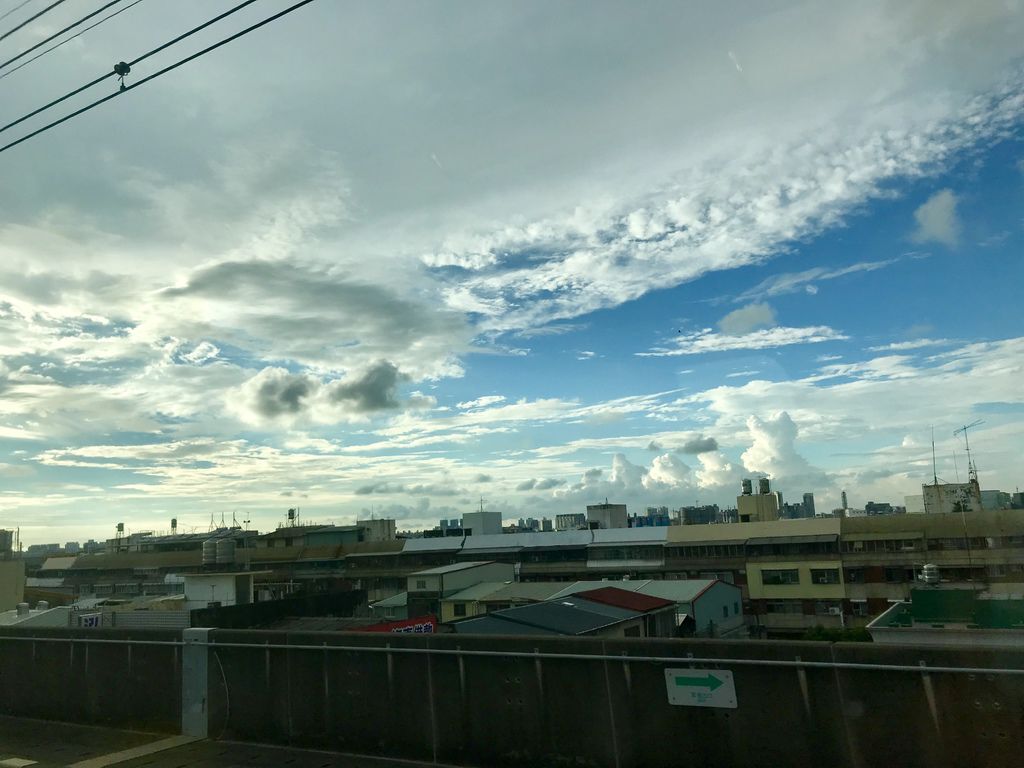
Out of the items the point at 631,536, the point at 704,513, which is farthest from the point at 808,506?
the point at 631,536

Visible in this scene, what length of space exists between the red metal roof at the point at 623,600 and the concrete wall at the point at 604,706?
24.3 metres

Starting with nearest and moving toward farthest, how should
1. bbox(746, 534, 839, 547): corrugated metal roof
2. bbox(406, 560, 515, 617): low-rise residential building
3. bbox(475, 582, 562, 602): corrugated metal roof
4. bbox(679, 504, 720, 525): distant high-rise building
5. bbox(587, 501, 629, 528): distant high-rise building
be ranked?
bbox(475, 582, 562, 602): corrugated metal roof, bbox(406, 560, 515, 617): low-rise residential building, bbox(746, 534, 839, 547): corrugated metal roof, bbox(587, 501, 629, 528): distant high-rise building, bbox(679, 504, 720, 525): distant high-rise building

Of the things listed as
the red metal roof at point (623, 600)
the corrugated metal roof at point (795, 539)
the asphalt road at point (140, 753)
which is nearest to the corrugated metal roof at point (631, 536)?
the corrugated metal roof at point (795, 539)

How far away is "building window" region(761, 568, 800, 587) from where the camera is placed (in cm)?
6812

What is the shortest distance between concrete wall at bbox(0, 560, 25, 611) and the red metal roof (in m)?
37.5

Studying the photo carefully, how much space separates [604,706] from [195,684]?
24.1ft

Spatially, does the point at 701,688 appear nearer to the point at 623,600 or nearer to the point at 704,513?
the point at 623,600

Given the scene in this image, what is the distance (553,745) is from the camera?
939cm

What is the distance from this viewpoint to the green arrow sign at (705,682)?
8445mm

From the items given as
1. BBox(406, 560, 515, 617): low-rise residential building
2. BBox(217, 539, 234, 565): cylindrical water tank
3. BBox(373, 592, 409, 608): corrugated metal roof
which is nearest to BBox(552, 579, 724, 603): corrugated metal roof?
BBox(406, 560, 515, 617): low-rise residential building

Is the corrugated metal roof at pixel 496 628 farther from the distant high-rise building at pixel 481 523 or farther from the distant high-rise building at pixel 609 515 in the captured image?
the distant high-rise building at pixel 481 523

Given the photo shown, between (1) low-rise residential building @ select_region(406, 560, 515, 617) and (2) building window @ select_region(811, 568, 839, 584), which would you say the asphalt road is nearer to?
(1) low-rise residential building @ select_region(406, 560, 515, 617)

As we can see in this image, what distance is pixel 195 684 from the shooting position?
12.6m

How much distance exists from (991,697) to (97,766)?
11.4m
